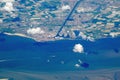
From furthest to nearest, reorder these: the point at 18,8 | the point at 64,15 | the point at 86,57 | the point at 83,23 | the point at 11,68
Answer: the point at 18,8 < the point at 64,15 < the point at 83,23 < the point at 86,57 < the point at 11,68

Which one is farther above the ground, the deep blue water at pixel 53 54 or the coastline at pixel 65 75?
the deep blue water at pixel 53 54

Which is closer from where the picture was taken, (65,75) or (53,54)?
(65,75)

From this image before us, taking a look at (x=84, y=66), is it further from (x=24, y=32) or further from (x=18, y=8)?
(x=18, y=8)

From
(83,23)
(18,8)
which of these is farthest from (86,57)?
(18,8)

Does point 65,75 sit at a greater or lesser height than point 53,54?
lesser

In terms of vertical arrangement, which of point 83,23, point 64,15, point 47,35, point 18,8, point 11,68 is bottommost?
point 11,68

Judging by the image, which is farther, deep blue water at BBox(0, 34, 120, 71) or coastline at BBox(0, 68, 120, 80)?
deep blue water at BBox(0, 34, 120, 71)

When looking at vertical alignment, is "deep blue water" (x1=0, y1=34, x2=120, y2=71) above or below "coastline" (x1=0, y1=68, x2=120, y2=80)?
above

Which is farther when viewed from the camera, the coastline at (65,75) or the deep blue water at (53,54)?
the deep blue water at (53,54)
